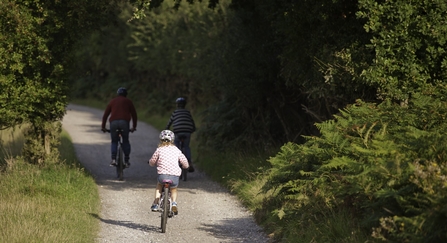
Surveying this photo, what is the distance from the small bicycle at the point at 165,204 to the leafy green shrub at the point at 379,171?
5.27 ft

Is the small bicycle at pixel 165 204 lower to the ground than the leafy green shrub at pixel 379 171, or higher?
lower

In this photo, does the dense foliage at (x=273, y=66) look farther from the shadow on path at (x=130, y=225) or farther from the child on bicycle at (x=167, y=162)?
the shadow on path at (x=130, y=225)

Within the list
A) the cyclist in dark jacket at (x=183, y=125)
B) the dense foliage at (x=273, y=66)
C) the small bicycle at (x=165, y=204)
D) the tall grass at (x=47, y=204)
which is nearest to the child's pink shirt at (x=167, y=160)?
the small bicycle at (x=165, y=204)

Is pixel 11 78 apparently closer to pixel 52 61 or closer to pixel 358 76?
pixel 52 61

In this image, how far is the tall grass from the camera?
10.7m

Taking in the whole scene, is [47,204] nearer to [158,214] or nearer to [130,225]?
[130,225]

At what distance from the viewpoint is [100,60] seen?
5022 centimetres

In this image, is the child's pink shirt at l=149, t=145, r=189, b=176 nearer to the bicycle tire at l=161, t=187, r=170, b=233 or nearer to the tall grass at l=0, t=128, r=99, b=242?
the bicycle tire at l=161, t=187, r=170, b=233

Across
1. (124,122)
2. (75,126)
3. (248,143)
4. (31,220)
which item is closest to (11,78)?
(124,122)

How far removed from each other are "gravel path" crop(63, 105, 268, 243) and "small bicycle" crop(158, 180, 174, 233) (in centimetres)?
23

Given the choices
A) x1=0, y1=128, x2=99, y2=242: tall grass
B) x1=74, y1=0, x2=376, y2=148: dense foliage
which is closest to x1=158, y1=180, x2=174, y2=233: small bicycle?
x1=0, y1=128, x2=99, y2=242: tall grass

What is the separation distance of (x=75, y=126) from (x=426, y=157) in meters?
26.7

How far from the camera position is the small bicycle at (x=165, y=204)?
39.6 feet

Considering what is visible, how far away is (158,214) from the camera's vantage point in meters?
14.0
